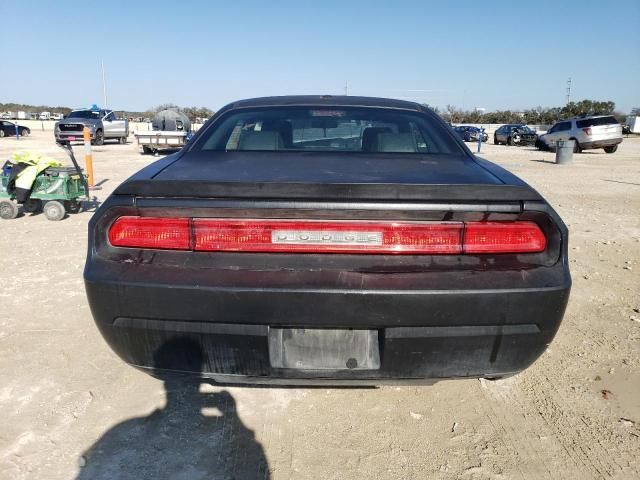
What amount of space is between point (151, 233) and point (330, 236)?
2.35 ft

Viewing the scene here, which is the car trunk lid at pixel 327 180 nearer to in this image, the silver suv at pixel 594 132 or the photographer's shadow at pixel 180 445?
the photographer's shadow at pixel 180 445

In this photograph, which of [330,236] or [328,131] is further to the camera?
[328,131]

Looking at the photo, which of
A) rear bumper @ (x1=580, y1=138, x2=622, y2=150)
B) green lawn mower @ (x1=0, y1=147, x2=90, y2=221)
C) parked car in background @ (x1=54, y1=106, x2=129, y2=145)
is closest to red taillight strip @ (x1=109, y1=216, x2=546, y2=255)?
green lawn mower @ (x1=0, y1=147, x2=90, y2=221)

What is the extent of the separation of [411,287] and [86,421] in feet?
5.61

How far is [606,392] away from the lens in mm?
2604

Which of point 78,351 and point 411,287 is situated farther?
point 78,351

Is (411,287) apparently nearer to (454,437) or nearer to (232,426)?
(454,437)

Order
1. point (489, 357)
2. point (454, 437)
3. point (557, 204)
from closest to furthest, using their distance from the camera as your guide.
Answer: point (489, 357) < point (454, 437) < point (557, 204)

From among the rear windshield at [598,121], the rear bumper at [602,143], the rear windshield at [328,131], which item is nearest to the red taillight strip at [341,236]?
the rear windshield at [328,131]

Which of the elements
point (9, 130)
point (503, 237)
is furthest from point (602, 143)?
point (9, 130)

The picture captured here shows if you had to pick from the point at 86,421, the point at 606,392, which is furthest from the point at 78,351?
the point at 606,392

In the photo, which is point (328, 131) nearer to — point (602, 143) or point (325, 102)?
point (325, 102)

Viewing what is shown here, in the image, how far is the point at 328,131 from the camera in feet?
10.4

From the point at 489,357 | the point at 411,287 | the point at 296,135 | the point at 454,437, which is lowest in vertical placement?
the point at 454,437
